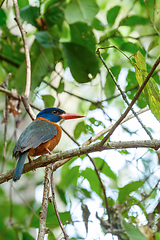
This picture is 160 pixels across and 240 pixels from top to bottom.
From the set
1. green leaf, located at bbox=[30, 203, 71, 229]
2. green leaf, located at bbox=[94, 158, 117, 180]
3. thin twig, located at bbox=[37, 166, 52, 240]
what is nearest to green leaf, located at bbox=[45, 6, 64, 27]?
green leaf, located at bbox=[94, 158, 117, 180]

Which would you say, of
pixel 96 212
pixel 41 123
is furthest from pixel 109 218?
pixel 41 123

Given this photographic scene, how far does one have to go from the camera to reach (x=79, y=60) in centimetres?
251

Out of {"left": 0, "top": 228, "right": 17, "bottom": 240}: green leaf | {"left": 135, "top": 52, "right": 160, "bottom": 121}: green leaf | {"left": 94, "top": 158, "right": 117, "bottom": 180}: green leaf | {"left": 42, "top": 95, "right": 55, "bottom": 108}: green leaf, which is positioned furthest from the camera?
{"left": 42, "top": 95, "right": 55, "bottom": 108}: green leaf

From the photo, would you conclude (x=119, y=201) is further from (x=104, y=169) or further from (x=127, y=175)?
(x=127, y=175)

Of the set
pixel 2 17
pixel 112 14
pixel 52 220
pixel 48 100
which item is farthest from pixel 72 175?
pixel 2 17

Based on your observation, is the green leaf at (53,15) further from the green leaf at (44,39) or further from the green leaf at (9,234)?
the green leaf at (9,234)

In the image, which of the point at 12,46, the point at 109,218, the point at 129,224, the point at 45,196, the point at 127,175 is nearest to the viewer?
the point at 45,196

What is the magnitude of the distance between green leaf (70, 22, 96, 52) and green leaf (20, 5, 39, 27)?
0.40 metres

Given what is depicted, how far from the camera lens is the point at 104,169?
2865 mm

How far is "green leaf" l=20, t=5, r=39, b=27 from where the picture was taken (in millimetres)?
2959

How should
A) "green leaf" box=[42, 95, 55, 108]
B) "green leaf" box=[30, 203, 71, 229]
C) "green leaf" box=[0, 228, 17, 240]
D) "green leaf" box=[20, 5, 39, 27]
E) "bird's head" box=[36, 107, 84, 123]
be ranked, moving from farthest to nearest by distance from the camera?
"bird's head" box=[36, 107, 84, 123], "green leaf" box=[42, 95, 55, 108], "green leaf" box=[20, 5, 39, 27], "green leaf" box=[0, 228, 17, 240], "green leaf" box=[30, 203, 71, 229]

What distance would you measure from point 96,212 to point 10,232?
78 cm

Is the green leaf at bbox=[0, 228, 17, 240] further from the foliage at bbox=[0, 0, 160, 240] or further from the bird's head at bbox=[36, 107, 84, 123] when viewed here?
the bird's head at bbox=[36, 107, 84, 123]

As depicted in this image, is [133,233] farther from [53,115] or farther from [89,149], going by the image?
[53,115]
